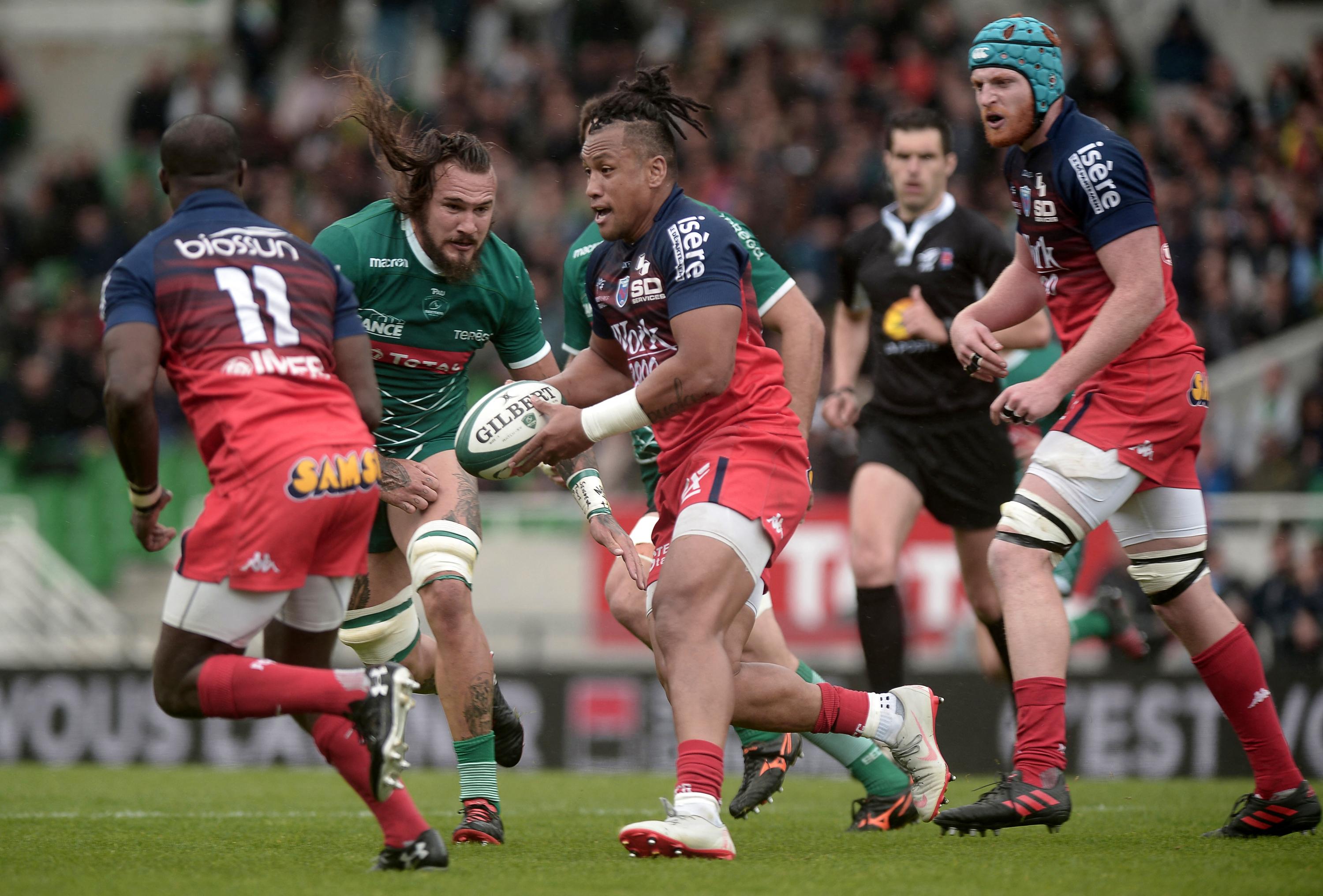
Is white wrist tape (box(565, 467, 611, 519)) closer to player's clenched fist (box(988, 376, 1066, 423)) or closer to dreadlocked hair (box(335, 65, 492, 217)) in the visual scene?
dreadlocked hair (box(335, 65, 492, 217))

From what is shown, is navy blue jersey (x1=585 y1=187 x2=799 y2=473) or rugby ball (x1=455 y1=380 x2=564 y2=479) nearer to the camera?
navy blue jersey (x1=585 y1=187 x2=799 y2=473)

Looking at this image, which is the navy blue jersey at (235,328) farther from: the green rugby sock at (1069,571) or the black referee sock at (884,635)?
the green rugby sock at (1069,571)

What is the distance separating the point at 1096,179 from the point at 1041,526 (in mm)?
1223

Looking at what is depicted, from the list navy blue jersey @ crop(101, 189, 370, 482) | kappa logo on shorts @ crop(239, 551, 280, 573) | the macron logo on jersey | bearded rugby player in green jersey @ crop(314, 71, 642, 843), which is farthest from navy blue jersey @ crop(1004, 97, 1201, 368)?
kappa logo on shorts @ crop(239, 551, 280, 573)

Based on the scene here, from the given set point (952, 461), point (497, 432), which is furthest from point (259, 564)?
point (952, 461)

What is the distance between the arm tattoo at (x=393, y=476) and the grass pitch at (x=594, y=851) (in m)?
1.33

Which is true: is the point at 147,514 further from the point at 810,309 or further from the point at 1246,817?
the point at 1246,817

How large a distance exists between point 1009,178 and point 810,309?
0.98 metres

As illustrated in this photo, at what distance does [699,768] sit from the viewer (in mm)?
4633

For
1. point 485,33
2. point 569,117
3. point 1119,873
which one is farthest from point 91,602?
point 1119,873

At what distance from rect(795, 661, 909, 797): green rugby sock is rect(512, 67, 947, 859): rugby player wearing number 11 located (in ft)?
1.52

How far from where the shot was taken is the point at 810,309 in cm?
623

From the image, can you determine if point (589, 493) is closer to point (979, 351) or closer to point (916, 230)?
point (979, 351)

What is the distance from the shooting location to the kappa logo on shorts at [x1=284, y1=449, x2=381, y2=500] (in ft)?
14.1
